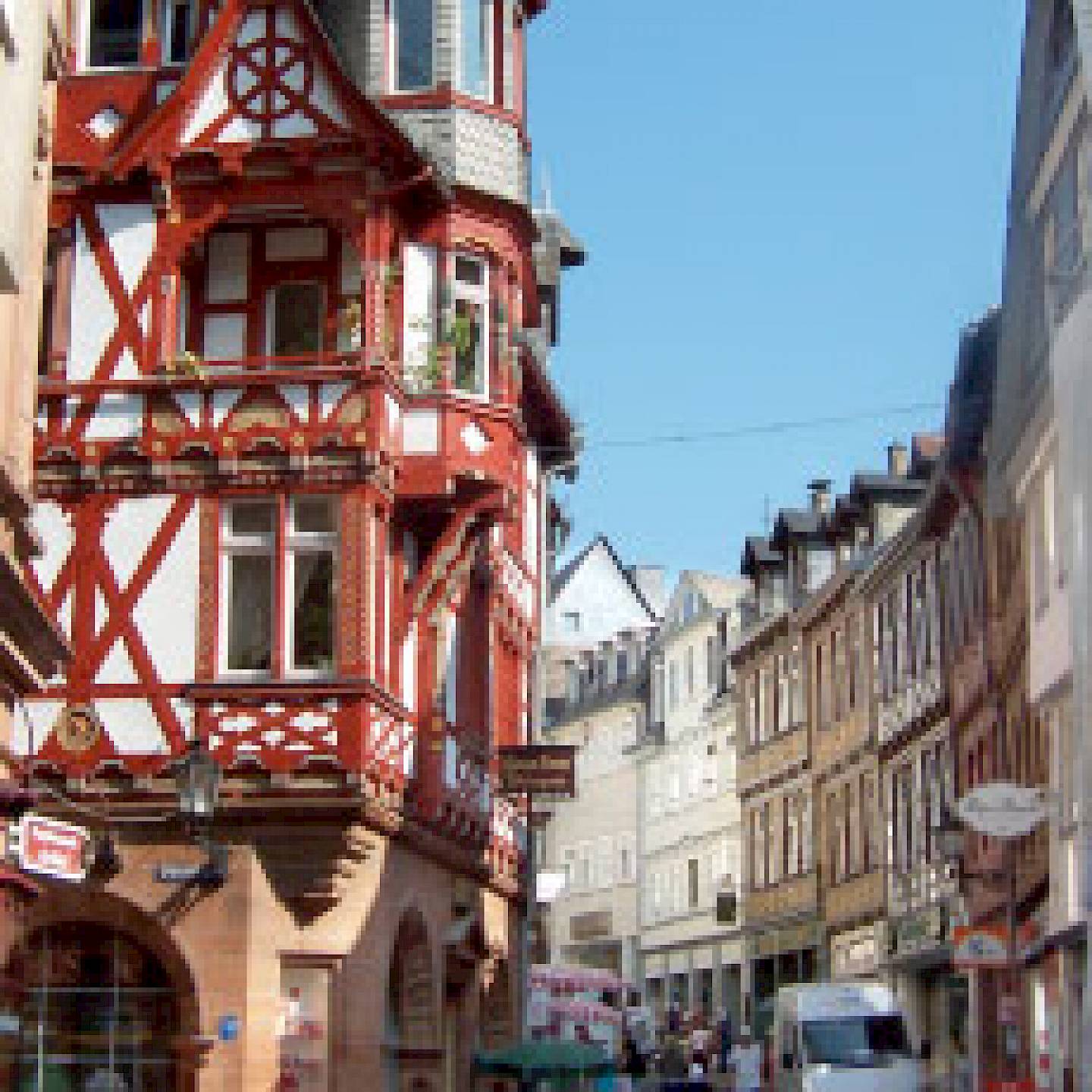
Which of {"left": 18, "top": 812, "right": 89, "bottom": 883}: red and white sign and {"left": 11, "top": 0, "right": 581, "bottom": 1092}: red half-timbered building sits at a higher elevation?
{"left": 11, "top": 0, "right": 581, "bottom": 1092}: red half-timbered building

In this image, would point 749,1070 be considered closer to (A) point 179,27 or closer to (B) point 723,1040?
(B) point 723,1040

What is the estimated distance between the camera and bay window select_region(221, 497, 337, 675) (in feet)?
87.9

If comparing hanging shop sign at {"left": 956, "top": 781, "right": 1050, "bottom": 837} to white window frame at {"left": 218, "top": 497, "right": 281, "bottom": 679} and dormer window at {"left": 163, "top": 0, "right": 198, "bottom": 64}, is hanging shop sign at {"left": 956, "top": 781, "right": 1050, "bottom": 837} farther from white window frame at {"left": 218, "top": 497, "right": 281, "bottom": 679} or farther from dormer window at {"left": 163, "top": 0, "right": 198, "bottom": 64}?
dormer window at {"left": 163, "top": 0, "right": 198, "bottom": 64}

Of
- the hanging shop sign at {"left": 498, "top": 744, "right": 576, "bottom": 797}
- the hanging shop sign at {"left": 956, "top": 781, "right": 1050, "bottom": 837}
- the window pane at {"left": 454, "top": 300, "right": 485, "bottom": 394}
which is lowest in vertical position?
the hanging shop sign at {"left": 956, "top": 781, "right": 1050, "bottom": 837}

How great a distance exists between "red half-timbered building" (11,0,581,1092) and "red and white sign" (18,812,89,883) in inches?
277

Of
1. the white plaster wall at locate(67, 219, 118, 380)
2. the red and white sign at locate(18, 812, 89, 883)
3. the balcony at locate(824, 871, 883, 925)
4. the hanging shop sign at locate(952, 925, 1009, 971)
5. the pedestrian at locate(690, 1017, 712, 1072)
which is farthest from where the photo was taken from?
the balcony at locate(824, 871, 883, 925)

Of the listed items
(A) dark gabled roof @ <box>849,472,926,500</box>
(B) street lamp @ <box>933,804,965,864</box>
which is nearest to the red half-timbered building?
(B) street lamp @ <box>933,804,965,864</box>

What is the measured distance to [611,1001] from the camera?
6394 cm

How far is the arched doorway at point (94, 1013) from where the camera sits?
26203 mm

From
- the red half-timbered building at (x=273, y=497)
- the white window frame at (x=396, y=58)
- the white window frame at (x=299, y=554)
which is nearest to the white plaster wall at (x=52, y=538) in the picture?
the red half-timbered building at (x=273, y=497)

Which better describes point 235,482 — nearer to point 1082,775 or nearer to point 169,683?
point 169,683

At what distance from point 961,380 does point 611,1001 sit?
96.1ft

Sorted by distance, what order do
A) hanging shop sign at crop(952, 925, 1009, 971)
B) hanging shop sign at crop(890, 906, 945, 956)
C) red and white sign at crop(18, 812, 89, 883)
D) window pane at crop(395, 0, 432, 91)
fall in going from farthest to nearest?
hanging shop sign at crop(890, 906, 945, 956) < window pane at crop(395, 0, 432, 91) < hanging shop sign at crop(952, 925, 1009, 971) < red and white sign at crop(18, 812, 89, 883)

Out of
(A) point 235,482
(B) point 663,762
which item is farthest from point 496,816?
(B) point 663,762
